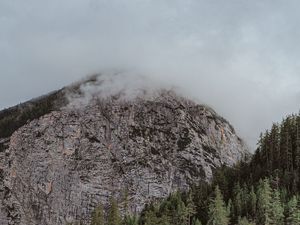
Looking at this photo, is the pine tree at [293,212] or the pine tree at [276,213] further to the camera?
the pine tree at [276,213]

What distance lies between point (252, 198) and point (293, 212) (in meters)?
13.5

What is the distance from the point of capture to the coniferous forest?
158 meters

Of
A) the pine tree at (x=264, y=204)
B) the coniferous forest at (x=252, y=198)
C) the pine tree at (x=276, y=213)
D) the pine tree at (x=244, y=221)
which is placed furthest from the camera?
the coniferous forest at (x=252, y=198)

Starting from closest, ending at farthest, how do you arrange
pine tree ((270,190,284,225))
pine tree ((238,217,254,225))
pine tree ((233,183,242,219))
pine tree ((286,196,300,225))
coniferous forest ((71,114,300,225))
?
pine tree ((238,217,254,225)), pine tree ((286,196,300,225)), pine tree ((270,190,284,225)), coniferous forest ((71,114,300,225)), pine tree ((233,183,242,219))

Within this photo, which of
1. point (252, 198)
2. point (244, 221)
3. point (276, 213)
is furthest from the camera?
point (252, 198)

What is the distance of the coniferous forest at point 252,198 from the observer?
15788 cm

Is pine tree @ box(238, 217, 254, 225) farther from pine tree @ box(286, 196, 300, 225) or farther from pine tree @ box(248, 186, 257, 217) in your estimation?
pine tree @ box(286, 196, 300, 225)

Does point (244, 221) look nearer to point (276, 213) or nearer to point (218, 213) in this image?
point (218, 213)

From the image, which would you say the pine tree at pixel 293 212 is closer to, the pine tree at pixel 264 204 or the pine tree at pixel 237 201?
the pine tree at pixel 264 204

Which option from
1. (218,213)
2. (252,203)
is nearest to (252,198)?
(252,203)

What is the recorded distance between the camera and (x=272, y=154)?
193m

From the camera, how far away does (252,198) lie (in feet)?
539

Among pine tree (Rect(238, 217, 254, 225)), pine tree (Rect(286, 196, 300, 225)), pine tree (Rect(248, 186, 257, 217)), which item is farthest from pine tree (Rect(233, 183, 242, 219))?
pine tree (Rect(286, 196, 300, 225))

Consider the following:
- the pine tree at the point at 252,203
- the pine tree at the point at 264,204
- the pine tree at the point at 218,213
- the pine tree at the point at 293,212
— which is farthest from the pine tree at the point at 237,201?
the pine tree at the point at 293,212
